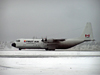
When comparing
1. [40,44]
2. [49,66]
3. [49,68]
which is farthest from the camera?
[40,44]

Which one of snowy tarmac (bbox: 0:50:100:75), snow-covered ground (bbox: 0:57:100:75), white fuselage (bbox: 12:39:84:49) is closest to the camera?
snow-covered ground (bbox: 0:57:100:75)

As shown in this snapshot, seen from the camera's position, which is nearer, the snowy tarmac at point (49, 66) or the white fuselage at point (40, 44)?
the snowy tarmac at point (49, 66)

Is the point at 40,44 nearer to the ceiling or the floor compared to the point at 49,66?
nearer to the ceiling

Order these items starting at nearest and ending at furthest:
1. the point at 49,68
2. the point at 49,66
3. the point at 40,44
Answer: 1. the point at 49,68
2. the point at 49,66
3. the point at 40,44

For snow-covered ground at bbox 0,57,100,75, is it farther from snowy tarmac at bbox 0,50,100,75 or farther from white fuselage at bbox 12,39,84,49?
white fuselage at bbox 12,39,84,49

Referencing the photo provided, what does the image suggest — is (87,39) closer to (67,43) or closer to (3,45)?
(67,43)

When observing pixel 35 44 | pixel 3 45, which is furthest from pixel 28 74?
pixel 3 45

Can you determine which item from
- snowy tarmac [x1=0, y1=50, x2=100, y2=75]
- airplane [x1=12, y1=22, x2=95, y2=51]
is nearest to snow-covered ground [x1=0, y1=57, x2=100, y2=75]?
snowy tarmac [x1=0, y1=50, x2=100, y2=75]

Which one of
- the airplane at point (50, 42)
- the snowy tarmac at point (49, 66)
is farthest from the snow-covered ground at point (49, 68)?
the airplane at point (50, 42)

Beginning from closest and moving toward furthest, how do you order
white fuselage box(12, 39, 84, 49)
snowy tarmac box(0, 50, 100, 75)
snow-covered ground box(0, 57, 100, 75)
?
snow-covered ground box(0, 57, 100, 75), snowy tarmac box(0, 50, 100, 75), white fuselage box(12, 39, 84, 49)

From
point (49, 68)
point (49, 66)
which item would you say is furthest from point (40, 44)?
point (49, 68)

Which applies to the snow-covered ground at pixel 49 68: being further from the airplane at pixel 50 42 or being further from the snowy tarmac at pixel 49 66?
the airplane at pixel 50 42

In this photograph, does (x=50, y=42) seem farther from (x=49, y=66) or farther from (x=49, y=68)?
(x=49, y=68)

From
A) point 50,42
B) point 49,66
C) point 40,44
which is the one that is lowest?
point 49,66
